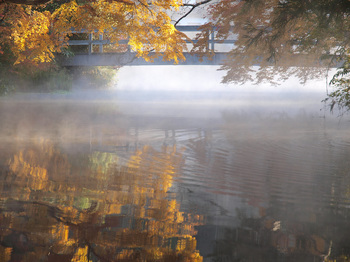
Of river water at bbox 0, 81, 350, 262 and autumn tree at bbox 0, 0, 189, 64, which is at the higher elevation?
autumn tree at bbox 0, 0, 189, 64

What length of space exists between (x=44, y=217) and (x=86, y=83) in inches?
1323

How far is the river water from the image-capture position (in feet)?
11.7

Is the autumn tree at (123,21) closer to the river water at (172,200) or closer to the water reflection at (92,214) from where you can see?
the river water at (172,200)

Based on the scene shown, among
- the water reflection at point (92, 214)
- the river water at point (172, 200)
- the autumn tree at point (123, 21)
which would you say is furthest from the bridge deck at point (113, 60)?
the water reflection at point (92, 214)

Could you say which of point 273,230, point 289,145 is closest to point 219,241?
point 273,230

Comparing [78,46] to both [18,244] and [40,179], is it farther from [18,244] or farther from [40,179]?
[18,244]

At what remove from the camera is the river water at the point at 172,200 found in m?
3.56

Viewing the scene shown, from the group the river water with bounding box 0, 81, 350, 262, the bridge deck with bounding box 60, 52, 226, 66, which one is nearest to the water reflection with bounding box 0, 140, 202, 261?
the river water with bounding box 0, 81, 350, 262

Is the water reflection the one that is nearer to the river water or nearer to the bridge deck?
the river water

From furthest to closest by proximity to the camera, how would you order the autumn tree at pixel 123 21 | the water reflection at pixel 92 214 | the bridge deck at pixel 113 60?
the bridge deck at pixel 113 60 → the autumn tree at pixel 123 21 → the water reflection at pixel 92 214

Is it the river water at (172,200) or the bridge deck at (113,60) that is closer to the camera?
the river water at (172,200)

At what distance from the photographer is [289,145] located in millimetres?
9969

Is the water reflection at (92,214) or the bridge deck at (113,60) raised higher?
the bridge deck at (113,60)

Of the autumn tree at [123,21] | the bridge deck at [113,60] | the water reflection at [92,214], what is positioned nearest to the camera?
the water reflection at [92,214]
